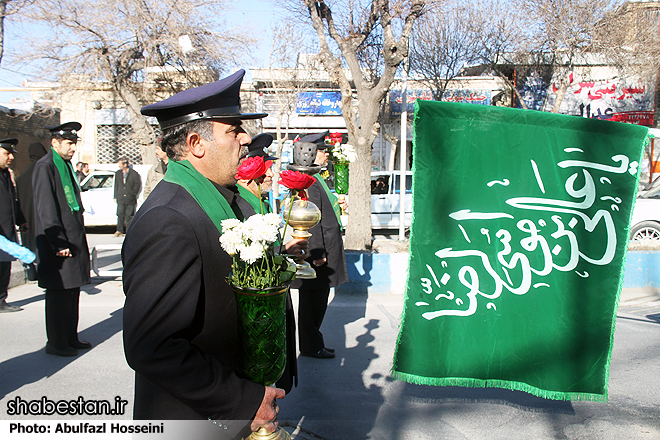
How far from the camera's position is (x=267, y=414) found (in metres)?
1.46

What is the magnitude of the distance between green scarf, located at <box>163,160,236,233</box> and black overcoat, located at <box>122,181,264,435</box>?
3cm

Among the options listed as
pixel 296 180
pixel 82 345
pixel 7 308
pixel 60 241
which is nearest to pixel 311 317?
pixel 296 180

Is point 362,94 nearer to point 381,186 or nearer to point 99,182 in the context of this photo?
point 381,186

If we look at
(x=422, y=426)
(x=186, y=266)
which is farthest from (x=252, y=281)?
(x=422, y=426)

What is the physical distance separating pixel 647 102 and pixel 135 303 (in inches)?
935

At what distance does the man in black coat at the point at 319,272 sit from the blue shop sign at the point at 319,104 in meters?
15.7

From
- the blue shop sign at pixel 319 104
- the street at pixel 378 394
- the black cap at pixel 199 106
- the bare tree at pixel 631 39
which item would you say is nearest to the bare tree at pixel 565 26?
the bare tree at pixel 631 39

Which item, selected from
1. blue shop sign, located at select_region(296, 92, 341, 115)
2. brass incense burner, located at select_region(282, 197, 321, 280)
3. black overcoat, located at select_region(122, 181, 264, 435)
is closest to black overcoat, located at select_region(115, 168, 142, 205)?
blue shop sign, located at select_region(296, 92, 341, 115)

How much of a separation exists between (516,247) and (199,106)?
171 cm

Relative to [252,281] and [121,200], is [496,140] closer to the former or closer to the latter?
[252,281]

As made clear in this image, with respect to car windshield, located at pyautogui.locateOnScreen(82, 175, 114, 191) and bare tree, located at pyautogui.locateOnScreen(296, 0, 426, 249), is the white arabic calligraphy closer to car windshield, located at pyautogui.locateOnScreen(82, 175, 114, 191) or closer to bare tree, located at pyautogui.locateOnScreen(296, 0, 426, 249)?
bare tree, located at pyautogui.locateOnScreen(296, 0, 426, 249)

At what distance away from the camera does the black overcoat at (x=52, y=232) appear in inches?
167

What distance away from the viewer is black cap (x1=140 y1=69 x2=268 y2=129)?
1573 mm

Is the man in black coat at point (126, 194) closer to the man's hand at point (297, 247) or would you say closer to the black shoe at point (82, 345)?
the black shoe at point (82, 345)
